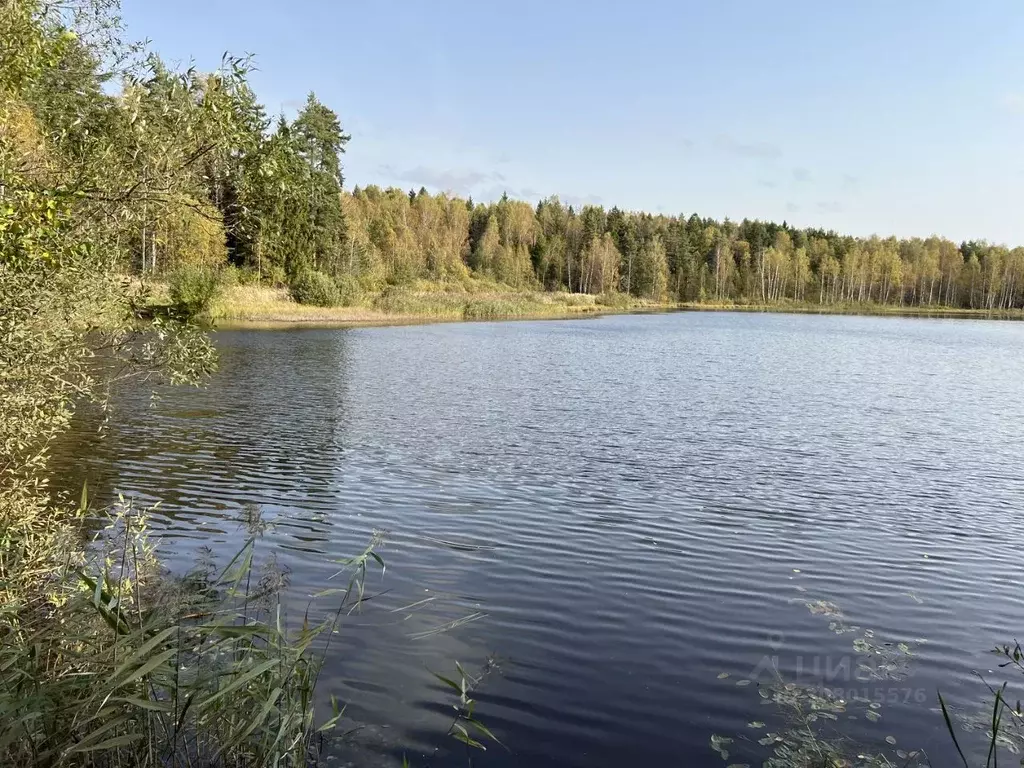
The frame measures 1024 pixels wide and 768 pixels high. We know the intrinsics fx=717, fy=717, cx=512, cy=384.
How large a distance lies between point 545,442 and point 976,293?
155630 millimetres

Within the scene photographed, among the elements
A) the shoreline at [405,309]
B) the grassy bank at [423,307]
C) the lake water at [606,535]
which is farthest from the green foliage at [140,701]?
the grassy bank at [423,307]

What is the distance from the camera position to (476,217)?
142375 millimetres

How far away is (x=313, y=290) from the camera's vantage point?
215 feet

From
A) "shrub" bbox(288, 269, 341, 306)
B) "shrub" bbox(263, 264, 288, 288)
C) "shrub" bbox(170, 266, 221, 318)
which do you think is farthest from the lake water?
"shrub" bbox(263, 264, 288, 288)

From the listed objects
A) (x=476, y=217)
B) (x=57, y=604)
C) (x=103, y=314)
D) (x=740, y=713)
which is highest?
(x=476, y=217)

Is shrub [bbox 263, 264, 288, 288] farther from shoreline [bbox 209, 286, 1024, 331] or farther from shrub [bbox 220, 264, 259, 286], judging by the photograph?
shoreline [bbox 209, 286, 1024, 331]

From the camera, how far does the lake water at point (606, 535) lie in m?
7.01

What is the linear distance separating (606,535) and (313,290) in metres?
58.2

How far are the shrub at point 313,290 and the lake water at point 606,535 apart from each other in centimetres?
3913

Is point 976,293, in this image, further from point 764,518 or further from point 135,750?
point 135,750

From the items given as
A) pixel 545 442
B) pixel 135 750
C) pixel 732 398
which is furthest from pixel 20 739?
pixel 732 398

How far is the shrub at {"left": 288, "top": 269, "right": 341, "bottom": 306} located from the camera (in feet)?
215

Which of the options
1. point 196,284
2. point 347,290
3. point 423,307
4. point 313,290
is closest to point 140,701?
point 196,284

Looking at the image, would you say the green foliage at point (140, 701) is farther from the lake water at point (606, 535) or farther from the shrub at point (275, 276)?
the shrub at point (275, 276)
